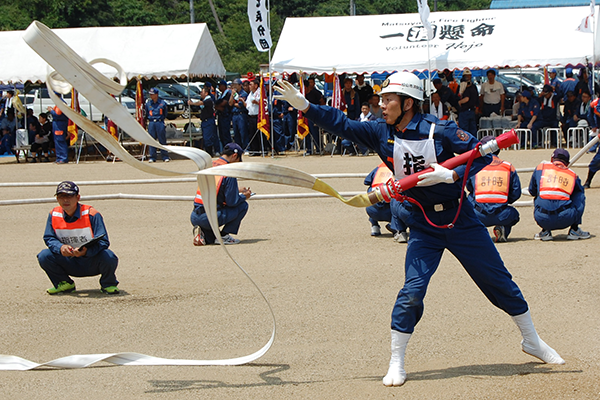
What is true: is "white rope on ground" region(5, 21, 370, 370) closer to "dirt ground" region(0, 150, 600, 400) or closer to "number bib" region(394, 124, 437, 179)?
"dirt ground" region(0, 150, 600, 400)

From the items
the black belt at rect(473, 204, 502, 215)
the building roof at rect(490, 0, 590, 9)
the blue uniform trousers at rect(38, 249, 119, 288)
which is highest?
the building roof at rect(490, 0, 590, 9)

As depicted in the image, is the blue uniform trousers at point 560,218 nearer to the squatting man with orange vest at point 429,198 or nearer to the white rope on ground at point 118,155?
the squatting man with orange vest at point 429,198

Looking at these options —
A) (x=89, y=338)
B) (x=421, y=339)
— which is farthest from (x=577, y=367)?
(x=89, y=338)

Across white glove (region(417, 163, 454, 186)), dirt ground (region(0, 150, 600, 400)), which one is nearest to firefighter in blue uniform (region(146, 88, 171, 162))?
dirt ground (region(0, 150, 600, 400))

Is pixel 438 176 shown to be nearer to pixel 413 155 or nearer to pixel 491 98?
pixel 413 155

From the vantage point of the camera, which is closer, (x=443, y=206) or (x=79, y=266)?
(x=443, y=206)

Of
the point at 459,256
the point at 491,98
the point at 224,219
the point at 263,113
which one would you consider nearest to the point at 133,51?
the point at 263,113

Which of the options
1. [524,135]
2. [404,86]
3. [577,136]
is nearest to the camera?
[404,86]

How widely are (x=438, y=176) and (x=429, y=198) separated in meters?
0.27

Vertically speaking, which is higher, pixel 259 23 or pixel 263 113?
pixel 259 23

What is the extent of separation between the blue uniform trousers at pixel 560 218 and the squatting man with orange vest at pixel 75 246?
16.2 feet

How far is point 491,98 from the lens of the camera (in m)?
20.2

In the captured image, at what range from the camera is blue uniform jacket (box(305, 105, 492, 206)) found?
4512 mm

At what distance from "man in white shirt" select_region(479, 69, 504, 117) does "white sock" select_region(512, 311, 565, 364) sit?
53.4ft
